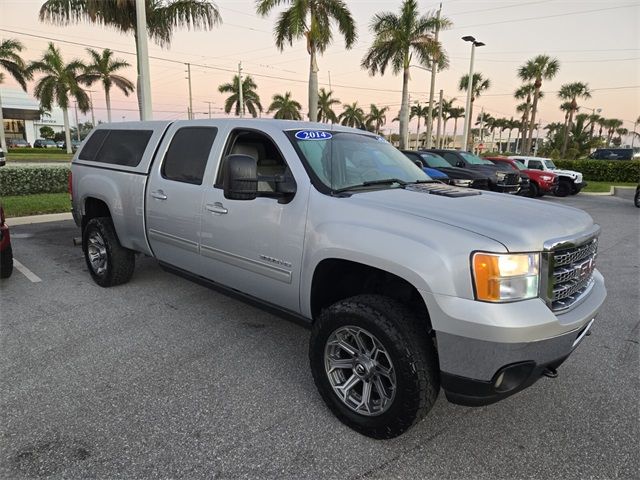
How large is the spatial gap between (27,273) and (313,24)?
56.1 feet

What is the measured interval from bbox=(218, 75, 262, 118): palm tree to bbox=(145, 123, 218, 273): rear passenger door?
46.9 m

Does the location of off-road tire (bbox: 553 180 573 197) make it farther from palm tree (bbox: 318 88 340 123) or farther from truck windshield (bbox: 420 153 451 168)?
palm tree (bbox: 318 88 340 123)

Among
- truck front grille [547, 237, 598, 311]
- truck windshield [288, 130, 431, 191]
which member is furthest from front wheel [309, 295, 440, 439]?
truck windshield [288, 130, 431, 191]

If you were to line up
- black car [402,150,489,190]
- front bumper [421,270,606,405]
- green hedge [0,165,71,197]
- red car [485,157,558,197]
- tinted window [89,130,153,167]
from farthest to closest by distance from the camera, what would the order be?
red car [485,157,558,197] < black car [402,150,489,190] < green hedge [0,165,71,197] < tinted window [89,130,153,167] < front bumper [421,270,606,405]

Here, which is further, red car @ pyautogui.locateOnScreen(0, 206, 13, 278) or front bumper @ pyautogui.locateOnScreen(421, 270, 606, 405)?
red car @ pyautogui.locateOnScreen(0, 206, 13, 278)

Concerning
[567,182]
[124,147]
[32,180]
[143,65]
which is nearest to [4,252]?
[124,147]

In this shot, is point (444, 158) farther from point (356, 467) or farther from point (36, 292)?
point (356, 467)

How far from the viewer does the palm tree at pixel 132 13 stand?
13.4m

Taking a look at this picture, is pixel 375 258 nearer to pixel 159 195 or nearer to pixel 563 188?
pixel 159 195

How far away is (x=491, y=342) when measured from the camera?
2.12m

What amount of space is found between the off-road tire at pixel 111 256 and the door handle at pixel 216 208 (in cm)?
186

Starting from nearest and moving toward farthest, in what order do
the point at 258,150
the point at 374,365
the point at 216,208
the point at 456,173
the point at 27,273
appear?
the point at 374,365
the point at 216,208
the point at 258,150
the point at 27,273
the point at 456,173

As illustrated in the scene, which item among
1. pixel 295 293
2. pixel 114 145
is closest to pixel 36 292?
pixel 114 145

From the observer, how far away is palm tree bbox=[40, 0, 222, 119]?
1341 cm
